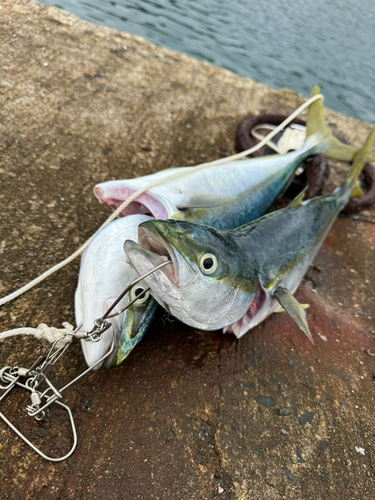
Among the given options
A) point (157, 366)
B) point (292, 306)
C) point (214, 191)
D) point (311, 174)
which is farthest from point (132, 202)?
point (311, 174)

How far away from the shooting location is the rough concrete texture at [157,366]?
183 cm

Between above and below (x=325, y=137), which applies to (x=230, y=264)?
below

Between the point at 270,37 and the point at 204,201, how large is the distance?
9.79 metres

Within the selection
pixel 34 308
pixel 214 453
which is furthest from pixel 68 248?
pixel 214 453

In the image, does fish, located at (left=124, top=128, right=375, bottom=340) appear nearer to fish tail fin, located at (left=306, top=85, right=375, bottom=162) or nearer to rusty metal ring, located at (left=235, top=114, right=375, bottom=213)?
rusty metal ring, located at (left=235, top=114, right=375, bottom=213)

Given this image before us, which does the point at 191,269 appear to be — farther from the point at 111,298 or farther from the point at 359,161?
the point at 359,161

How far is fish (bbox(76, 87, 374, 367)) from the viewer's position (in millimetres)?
1958

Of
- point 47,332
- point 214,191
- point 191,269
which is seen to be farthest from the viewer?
point 214,191

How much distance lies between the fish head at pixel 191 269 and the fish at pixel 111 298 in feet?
0.62

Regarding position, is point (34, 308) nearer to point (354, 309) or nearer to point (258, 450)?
point (258, 450)

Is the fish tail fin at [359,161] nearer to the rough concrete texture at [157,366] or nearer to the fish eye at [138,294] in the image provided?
the rough concrete texture at [157,366]

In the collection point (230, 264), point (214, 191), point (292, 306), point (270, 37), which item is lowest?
point (292, 306)

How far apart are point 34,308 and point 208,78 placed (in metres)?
4.61

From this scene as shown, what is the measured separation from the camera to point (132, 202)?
109 inches
